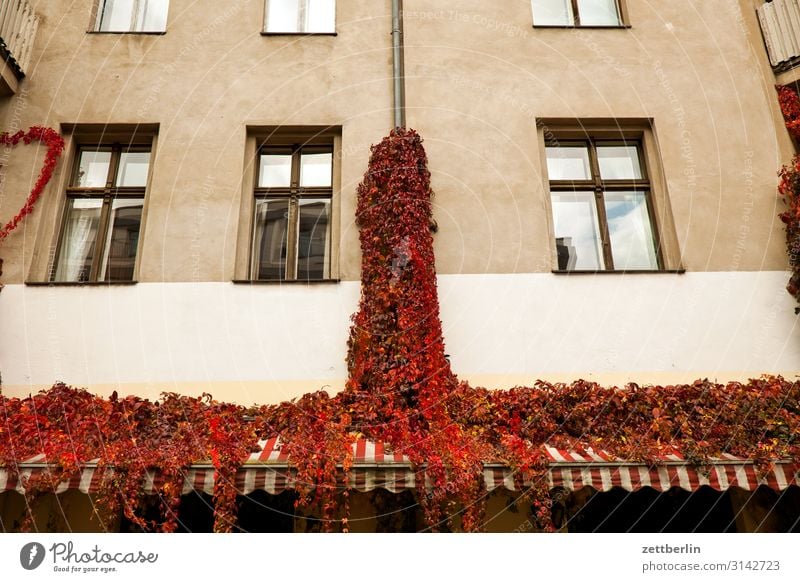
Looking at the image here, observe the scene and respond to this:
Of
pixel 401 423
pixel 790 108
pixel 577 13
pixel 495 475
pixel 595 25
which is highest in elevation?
pixel 577 13

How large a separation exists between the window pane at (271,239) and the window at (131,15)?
3514 mm

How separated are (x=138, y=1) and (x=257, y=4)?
200 centimetres

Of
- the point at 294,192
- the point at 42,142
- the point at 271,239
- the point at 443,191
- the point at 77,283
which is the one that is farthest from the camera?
the point at 294,192

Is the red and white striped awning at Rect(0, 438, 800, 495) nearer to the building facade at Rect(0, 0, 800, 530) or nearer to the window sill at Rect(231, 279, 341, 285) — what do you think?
the building facade at Rect(0, 0, 800, 530)

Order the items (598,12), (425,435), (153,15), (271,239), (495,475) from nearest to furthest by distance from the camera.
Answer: (495,475), (425,435), (271,239), (153,15), (598,12)

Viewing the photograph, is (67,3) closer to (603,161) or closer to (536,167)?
(536,167)

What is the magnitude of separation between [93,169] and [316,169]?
3.22 meters

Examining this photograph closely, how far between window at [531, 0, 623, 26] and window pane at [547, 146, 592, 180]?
2.18 metres

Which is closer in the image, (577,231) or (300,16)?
(577,231)

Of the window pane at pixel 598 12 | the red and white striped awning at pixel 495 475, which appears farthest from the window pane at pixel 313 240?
the window pane at pixel 598 12

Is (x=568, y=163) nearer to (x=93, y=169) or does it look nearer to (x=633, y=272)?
(x=633, y=272)

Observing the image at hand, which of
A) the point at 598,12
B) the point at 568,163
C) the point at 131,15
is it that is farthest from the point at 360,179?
→ the point at 598,12

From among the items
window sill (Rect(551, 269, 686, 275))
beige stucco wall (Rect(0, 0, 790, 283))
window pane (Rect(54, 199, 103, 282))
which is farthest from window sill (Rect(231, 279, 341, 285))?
window sill (Rect(551, 269, 686, 275))

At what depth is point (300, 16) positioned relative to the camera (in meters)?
8.92
